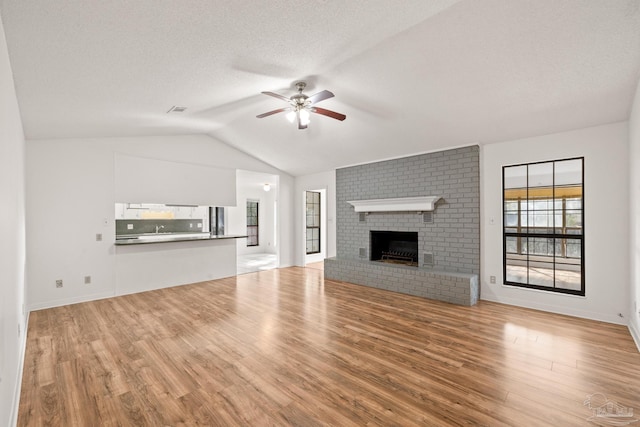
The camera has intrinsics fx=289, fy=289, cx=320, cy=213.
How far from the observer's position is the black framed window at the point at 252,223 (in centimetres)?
1031

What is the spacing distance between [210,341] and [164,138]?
419cm

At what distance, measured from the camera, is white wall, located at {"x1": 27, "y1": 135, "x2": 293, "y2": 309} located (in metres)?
4.29

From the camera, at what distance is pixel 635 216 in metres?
3.12

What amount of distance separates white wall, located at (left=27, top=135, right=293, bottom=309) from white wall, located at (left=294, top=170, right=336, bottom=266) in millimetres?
Result: 3289

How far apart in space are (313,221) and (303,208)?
0.91 m

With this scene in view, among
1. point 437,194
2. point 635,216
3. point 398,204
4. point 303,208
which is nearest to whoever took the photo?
point 635,216

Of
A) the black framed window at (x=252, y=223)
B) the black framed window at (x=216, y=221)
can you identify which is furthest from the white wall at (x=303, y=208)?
the black framed window at (x=252, y=223)

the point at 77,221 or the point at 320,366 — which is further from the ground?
the point at 77,221

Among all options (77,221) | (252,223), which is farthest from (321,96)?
(252,223)

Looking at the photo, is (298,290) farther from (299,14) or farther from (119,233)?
(299,14)

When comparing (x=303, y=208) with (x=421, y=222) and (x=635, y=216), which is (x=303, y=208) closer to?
(x=421, y=222)

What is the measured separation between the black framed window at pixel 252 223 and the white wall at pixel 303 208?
300 cm

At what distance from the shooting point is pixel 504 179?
4438 mm

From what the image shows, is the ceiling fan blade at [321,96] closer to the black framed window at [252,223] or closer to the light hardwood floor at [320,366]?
the light hardwood floor at [320,366]
